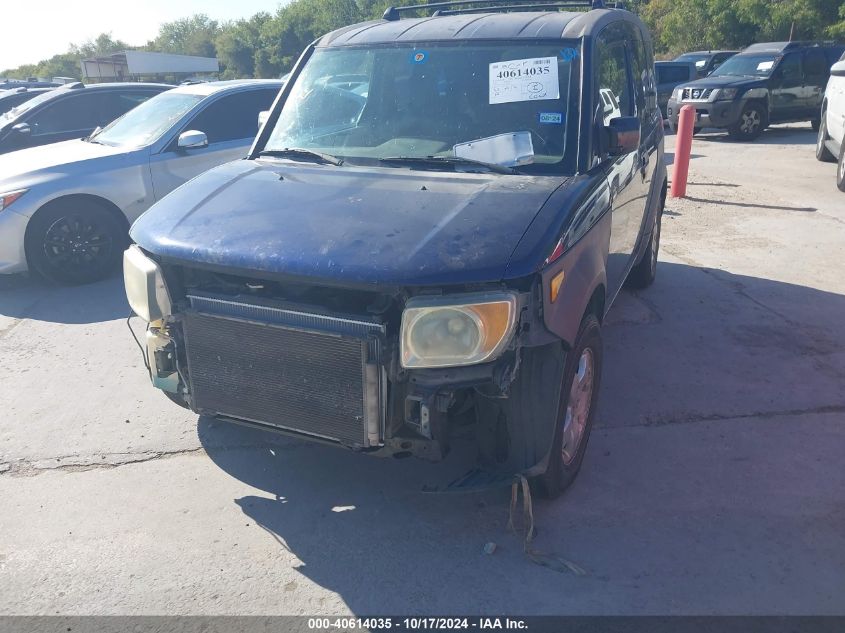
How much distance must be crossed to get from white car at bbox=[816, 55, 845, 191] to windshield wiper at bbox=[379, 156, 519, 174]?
8405 millimetres

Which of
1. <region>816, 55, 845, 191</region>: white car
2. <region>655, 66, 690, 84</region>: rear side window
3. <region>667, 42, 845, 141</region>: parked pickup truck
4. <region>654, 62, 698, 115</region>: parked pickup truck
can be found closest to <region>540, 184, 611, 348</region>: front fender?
<region>654, 62, 698, 115</region>: parked pickup truck

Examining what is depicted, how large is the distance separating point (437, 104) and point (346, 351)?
1.69 m

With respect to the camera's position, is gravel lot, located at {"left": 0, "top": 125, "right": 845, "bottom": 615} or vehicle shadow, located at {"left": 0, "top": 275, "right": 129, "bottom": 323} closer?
gravel lot, located at {"left": 0, "top": 125, "right": 845, "bottom": 615}

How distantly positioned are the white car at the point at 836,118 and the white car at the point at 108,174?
765 cm

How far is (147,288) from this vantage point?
10.4ft

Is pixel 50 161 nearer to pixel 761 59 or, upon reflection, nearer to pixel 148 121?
pixel 148 121

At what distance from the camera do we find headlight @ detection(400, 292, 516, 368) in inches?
107

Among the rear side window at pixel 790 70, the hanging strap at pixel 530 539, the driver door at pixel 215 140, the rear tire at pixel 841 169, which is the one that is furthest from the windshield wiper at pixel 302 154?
the rear side window at pixel 790 70

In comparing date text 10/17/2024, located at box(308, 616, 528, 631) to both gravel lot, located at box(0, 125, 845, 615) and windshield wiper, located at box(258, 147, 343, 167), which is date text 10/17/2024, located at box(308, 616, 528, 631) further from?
windshield wiper, located at box(258, 147, 343, 167)

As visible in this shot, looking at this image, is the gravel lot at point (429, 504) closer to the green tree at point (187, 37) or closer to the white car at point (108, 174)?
the white car at point (108, 174)

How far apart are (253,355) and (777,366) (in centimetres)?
349

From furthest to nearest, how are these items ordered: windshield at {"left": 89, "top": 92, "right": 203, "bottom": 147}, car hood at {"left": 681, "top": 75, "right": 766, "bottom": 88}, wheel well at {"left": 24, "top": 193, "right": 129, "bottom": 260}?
car hood at {"left": 681, "top": 75, "right": 766, "bottom": 88} < windshield at {"left": 89, "top": 92, "right": 203, "bottom": 147} < wheel well at {"left": 24, "top": 193, "right": 129, "bottom": 260}

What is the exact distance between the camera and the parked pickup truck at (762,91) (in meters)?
15.0

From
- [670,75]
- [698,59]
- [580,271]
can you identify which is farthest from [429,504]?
[698,59]
